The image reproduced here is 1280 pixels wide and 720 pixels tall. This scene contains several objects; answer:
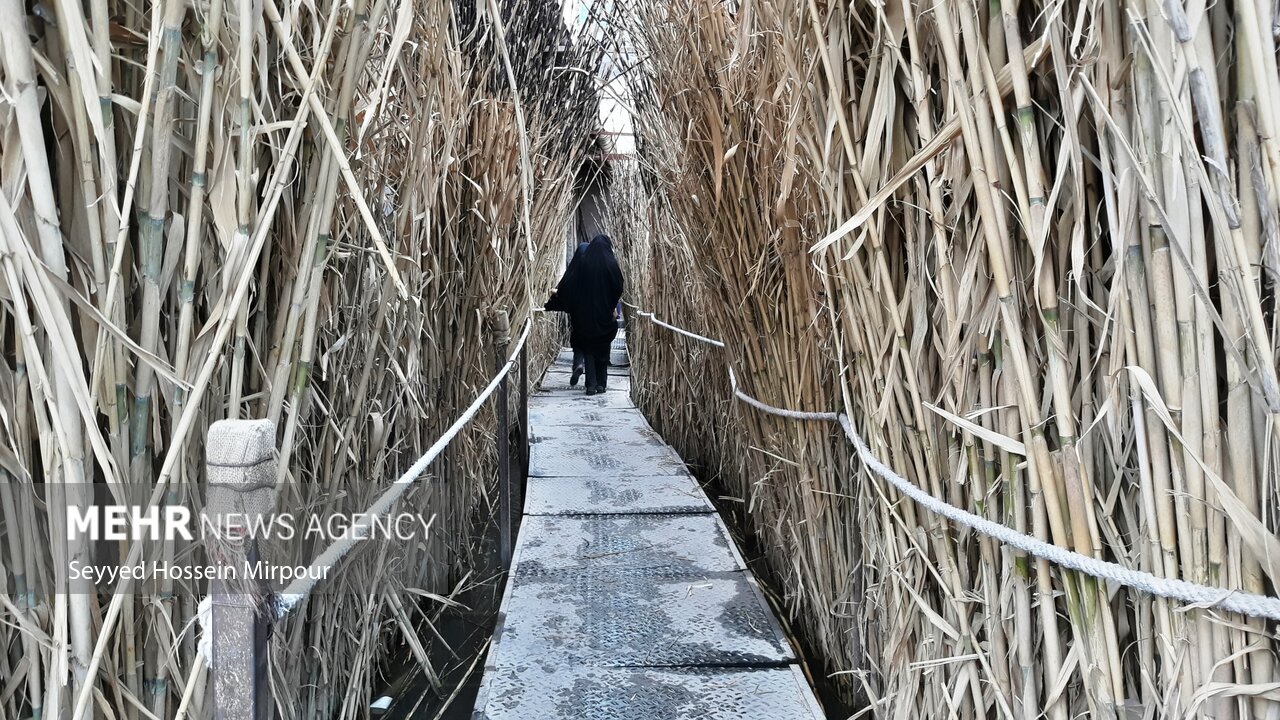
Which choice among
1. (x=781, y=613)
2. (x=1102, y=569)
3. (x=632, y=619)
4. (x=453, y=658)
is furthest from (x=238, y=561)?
(x=781, y=613)

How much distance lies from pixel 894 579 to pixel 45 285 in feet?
3.62

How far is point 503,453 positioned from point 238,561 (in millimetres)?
1824

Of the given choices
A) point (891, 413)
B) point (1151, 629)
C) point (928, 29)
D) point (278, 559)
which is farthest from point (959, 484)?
point (278, 559)

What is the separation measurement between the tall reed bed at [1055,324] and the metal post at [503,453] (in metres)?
1.35

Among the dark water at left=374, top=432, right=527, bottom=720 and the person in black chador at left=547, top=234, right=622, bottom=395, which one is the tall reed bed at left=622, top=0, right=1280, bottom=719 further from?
the person in black chador at left=547, top=234, right=622, bottom=395

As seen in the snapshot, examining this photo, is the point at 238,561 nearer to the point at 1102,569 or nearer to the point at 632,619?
the point at 1102,569

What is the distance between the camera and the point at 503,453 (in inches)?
97.6

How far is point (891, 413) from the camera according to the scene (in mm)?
1070

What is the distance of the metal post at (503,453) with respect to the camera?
8.00ft

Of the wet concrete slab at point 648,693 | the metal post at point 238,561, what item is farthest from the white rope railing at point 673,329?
the metal post at point 238,561

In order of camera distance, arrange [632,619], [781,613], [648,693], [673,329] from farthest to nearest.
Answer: [673,329]
[781,613]
[632,619]
[648,693]

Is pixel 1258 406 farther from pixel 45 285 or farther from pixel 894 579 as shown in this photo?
pixel 45 285

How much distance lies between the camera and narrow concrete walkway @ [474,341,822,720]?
4.76 ft

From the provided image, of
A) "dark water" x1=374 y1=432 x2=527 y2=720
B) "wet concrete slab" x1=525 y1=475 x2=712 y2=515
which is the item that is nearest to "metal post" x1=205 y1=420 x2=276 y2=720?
"dark water" x1=374 y1=432 x2=527 y2=720
